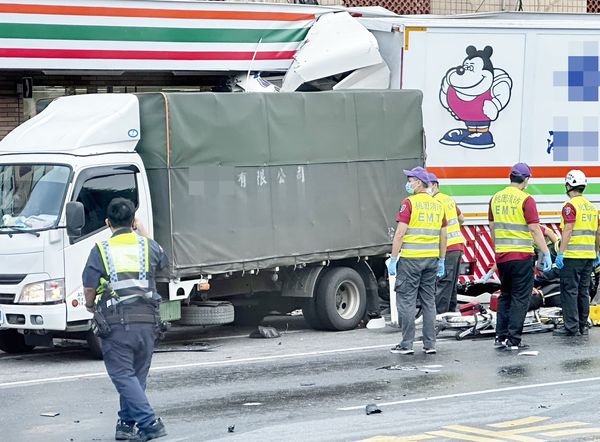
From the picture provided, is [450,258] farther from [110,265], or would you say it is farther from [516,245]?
[110,265]

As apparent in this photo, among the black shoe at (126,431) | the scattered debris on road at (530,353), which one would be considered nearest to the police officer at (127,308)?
the black shoe at (126,431)

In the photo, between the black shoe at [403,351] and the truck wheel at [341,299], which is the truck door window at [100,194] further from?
the black shoe at [403,351]

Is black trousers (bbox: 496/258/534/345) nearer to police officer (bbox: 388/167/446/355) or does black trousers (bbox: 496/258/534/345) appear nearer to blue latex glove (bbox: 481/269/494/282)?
police officer (bbox: 388/167/446/355)

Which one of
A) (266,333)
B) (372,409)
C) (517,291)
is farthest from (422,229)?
(372,409)

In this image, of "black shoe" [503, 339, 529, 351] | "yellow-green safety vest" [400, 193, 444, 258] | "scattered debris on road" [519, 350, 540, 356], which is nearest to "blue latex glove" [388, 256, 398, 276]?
"yellow-green safety vest" [400, 193, 444, 258]

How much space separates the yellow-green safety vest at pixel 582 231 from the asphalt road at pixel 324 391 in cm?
94

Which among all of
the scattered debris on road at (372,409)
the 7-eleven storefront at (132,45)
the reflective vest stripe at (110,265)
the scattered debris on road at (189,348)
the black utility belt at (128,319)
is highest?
the 7-eleven storefront at (132,45)

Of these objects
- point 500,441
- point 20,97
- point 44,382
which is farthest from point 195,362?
point 20,97

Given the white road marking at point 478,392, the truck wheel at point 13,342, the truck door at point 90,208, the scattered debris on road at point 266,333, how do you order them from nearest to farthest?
the white road marking at point 478,392 < the truck door at point 90,208 < the truck wheel at point 13,342 < the scattered debris on road at point 266,333

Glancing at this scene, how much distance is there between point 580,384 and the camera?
1090 cm

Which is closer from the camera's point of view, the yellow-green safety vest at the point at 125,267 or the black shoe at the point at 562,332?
Result: the yellow-green safety vest at the point at 125,267

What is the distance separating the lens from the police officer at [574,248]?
14070 millimetres

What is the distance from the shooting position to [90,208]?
13023 millimetres

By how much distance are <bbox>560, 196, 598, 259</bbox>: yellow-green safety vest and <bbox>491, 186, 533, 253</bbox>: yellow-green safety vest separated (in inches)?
45.5
